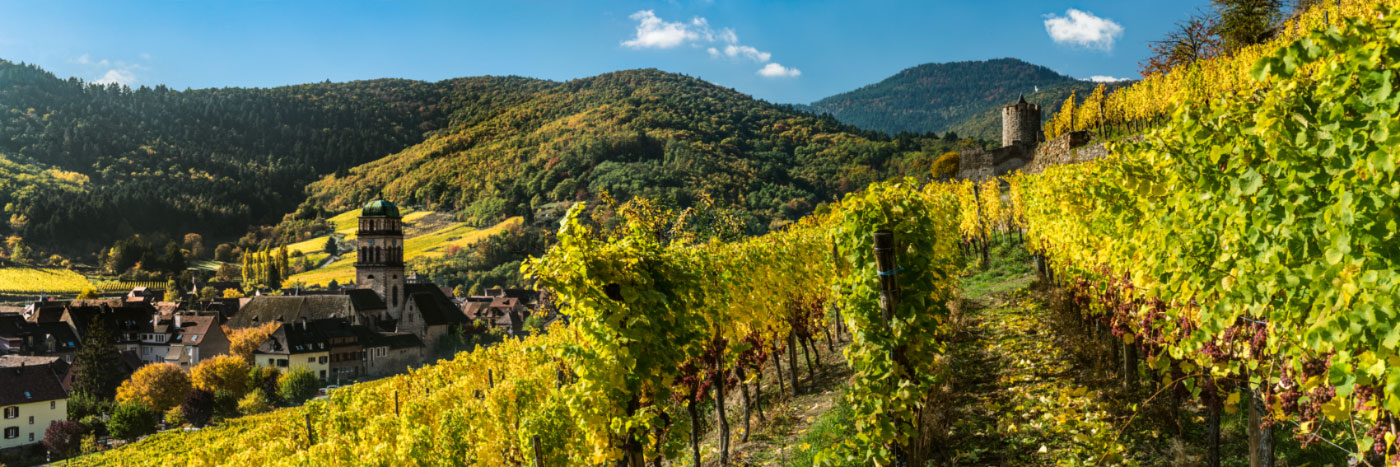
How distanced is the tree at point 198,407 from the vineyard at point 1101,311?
48.5 metres

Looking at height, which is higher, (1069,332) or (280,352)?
(1069,332)

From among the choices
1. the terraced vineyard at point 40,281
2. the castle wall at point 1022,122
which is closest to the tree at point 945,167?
the castle wall at point 1022,122

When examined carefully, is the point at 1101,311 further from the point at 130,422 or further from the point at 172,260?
the point at 172,260

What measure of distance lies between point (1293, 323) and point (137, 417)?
62154 mm

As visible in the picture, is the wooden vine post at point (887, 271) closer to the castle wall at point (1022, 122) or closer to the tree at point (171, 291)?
the castle wall at point (1022, 122)

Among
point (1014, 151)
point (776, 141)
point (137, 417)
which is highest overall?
point (776, 141)

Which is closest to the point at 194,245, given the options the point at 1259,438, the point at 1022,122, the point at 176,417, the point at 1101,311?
the point at 176,417

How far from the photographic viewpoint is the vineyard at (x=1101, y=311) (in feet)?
9.61

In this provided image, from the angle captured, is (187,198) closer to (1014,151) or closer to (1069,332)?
(1014,151)

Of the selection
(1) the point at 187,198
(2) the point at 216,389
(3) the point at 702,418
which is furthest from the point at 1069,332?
(1) the point at 187,198

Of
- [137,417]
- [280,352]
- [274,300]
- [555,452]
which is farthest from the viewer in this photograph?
[274,300]

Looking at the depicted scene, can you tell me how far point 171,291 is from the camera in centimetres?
11288

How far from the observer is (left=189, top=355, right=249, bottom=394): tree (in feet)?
186

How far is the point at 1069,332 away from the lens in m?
10.8
